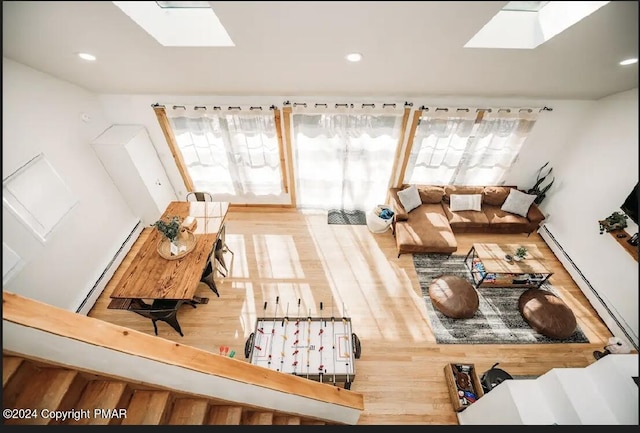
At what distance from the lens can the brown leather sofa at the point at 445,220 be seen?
466cm

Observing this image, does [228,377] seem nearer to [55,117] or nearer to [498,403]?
[498,403]

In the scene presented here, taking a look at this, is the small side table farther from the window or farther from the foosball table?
the window

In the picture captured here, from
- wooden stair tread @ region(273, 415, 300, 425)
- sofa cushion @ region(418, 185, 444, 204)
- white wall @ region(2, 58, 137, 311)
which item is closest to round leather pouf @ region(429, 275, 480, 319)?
sofa cushion @ region(418, 185, 444, 204)

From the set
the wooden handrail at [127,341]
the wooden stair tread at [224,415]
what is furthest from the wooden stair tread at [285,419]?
the wooden handrail at [127,341]

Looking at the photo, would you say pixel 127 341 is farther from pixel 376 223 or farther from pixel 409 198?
pixel 409 198

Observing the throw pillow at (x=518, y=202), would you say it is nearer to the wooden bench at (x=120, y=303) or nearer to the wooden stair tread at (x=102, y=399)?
the wooden stair tread at (x=102, y=399)

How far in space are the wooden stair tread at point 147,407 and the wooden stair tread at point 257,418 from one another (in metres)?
0.77

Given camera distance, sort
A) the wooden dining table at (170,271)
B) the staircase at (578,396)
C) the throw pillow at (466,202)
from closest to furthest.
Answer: the staircase at (578,396) < the wooden dining table at (170,271) < the throw pillow at (466,202)

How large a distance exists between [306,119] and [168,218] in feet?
8.37

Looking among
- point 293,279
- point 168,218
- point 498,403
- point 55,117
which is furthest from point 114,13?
point 498,403

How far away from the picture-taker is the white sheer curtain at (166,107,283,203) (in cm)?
445

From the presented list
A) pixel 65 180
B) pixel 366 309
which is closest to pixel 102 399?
pixel 65 180

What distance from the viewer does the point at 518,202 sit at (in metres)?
5.01

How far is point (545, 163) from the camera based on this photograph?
509 centimetres
